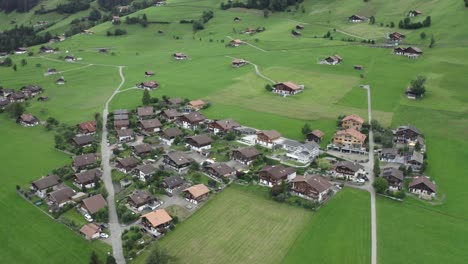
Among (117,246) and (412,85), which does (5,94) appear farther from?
(412,85)

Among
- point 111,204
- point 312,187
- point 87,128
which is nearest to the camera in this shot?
point 111,204

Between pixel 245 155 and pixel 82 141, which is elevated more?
pixel 245 155

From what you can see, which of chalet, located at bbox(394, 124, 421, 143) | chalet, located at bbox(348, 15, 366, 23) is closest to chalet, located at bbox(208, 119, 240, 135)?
chalet, located at bbox(394, 124, 421, 143)

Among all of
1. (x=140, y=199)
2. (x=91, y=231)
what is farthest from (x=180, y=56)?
(x=91, y=231)

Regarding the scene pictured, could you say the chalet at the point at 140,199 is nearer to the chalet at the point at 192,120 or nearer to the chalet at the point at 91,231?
the chalet at the point at 91,231

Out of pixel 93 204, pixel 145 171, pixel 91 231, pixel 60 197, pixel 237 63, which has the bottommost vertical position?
pixel 60 197

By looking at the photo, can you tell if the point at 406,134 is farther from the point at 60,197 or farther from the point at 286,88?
the point at 60,197

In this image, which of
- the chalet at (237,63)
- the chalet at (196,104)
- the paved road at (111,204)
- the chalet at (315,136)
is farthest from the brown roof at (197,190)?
the chalet at (237,63)

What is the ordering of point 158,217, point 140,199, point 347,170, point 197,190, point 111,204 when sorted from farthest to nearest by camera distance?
1. point 347,170
2. point 197,190
3. point 111,204
4. point 140,199
5. point 158,217

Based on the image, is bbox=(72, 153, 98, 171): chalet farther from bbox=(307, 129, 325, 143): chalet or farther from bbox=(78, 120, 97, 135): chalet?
bbox=(307, 129, 325, 143): chalet
